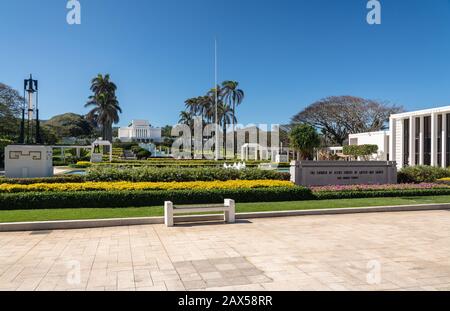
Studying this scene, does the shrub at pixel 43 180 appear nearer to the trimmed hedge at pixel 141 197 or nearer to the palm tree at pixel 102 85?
the trimmed hedge at pixel 141 197

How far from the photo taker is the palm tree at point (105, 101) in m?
53.3

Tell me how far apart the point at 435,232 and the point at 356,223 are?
1978 mm

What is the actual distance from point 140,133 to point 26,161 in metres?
85.7

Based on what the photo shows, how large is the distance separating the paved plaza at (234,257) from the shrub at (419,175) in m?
10.8

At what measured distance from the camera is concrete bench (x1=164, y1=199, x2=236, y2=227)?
9.63 metres

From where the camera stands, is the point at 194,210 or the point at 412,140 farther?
the point at 412,140

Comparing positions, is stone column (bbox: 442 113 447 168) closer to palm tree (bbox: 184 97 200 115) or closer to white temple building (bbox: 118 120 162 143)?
palm tree (bbox: 184 97 200 115)

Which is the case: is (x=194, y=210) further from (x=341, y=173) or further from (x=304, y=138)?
(x=304, y=138)

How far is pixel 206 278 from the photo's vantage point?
17.5 feet

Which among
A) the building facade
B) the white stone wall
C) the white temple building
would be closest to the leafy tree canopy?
the building facade

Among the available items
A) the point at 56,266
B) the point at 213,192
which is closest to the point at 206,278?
the point at 56,266

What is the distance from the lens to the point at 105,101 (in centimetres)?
5297

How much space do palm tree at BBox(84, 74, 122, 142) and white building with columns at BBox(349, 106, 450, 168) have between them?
38199mm

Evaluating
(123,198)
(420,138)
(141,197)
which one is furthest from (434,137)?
(123,198)
